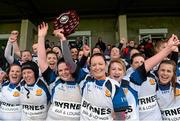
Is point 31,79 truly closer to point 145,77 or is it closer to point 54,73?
point 54,73

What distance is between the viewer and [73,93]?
358cm

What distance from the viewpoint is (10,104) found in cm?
407

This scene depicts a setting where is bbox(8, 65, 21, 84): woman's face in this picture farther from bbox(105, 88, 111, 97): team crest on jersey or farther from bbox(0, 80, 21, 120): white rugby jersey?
bbox(105, 88, 111, 97): team crest on jersey

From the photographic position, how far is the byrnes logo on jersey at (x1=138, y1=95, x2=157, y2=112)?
11.8 feet

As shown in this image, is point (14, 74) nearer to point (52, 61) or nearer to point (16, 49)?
point (52, 61)

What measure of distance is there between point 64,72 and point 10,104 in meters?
0.98

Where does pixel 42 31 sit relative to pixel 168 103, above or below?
above

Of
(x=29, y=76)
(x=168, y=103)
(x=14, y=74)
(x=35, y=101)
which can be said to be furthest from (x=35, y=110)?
(x=168, y=103)

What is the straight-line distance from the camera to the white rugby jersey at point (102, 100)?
120 inches

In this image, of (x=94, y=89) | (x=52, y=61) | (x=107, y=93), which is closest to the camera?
(x=107, y=93)

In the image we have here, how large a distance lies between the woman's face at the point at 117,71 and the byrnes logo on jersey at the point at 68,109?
52 centimetres

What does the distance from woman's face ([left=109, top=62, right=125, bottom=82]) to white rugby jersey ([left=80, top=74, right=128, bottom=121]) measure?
309 millimetres

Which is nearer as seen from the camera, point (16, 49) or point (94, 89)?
point (94, 89)


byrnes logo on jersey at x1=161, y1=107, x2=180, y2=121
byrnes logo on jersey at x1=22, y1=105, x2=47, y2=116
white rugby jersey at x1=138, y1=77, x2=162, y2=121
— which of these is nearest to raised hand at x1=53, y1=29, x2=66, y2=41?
byrnes logo on jersey at x1=22, y1=105, x2=47, y2=116
